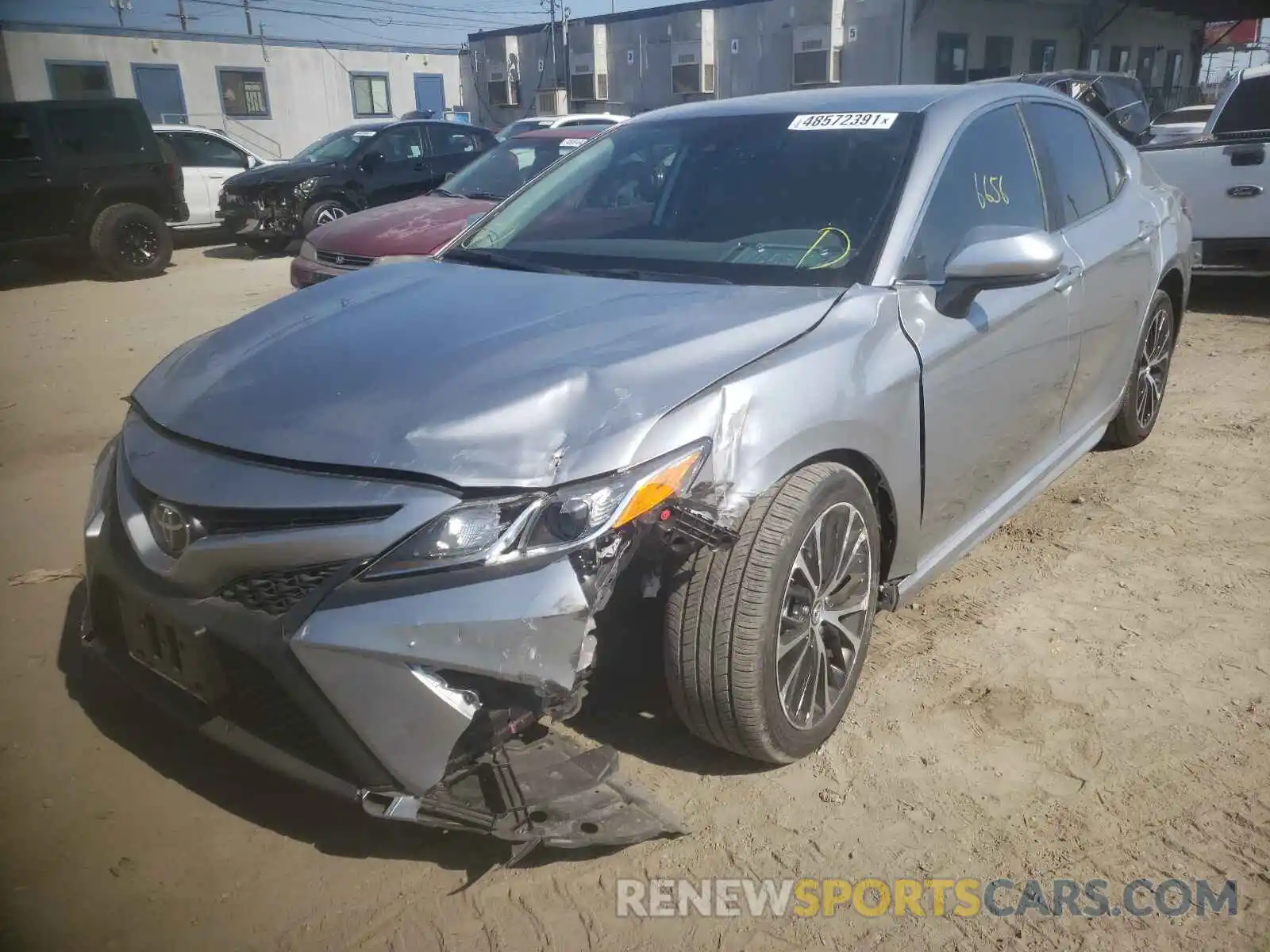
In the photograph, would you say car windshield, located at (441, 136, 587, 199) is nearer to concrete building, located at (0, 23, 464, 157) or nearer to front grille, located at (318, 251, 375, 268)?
front grille, located at (318, 251, 375, 268)

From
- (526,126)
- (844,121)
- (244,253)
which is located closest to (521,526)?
(844,121)

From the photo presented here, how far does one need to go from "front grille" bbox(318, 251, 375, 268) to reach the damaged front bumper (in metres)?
5.42

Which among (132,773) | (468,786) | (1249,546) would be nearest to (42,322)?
(132,773)

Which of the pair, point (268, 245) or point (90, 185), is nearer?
point (90, 185)

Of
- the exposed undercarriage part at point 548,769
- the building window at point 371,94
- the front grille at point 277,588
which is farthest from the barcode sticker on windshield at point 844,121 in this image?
the building window at point 371,94

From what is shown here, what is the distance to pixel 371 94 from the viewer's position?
106 ft

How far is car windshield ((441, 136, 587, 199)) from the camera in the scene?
28.5 feet

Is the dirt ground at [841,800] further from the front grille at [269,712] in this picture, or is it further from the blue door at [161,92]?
the blue door at [161,92]

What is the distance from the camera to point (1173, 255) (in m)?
4.55

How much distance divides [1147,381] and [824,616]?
2.92 meters

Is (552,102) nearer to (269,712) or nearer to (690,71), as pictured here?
(690,71)

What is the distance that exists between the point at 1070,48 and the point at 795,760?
102 ft

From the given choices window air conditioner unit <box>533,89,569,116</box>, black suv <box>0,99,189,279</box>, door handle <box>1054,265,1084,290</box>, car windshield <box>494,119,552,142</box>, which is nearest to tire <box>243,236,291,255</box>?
black suv <box>0,99,189,279</box>
